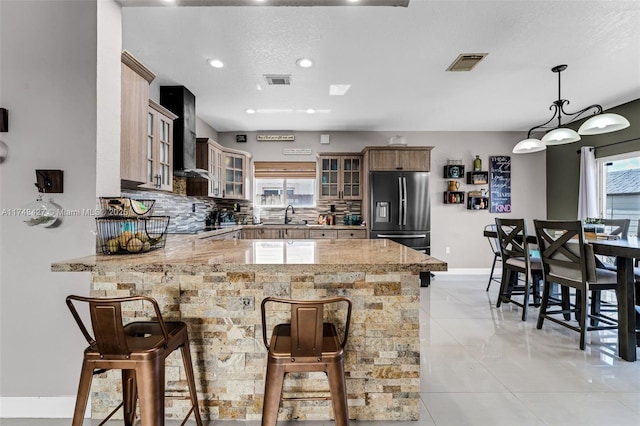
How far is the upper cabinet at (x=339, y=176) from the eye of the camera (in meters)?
5.43

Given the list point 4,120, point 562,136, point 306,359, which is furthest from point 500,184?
point 4,120

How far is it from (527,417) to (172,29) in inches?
141

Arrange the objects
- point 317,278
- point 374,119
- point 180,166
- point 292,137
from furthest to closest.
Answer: point 292,137, point 374,119, point 180,166, point 317,278

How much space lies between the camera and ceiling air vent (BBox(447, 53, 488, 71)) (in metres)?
2.92

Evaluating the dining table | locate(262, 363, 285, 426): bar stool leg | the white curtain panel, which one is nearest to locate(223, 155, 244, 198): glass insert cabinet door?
locate(262, 363, 285, 426): bar stool leg

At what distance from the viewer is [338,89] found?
3748 millimetres

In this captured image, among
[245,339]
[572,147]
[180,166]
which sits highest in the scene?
[572,147]

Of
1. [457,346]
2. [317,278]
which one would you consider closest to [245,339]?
[317,278]

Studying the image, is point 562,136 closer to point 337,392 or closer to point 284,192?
point 337,392

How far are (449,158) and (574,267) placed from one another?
3379mm

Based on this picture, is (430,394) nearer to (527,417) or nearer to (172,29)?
(527,417)

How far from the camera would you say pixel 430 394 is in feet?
6.47

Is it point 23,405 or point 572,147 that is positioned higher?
point 572,147

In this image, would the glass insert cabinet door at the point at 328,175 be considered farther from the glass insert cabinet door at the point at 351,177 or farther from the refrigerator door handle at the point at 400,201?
the refrigerator door handle at the point at 400,201
